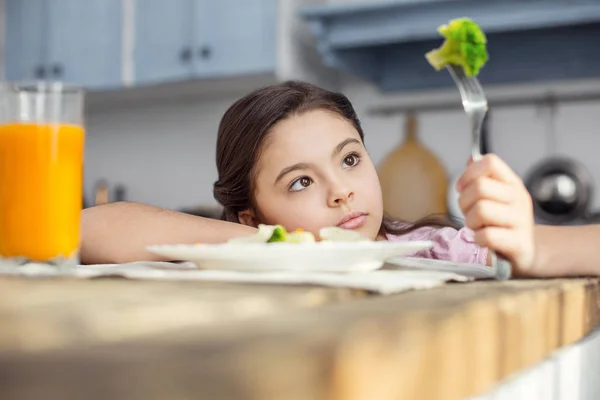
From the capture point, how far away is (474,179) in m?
0.74

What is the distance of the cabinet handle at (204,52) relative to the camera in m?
3.06

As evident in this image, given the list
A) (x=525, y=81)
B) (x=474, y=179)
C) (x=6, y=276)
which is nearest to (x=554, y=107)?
(x=525, y=81)

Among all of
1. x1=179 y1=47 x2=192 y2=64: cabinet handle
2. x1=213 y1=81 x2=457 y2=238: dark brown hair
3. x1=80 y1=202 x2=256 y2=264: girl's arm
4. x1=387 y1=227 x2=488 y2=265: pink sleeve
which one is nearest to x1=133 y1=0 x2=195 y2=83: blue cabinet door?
x1=179 y1=47 x2=192 y2=64: cabinet handle

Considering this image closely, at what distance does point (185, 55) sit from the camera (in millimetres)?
3113

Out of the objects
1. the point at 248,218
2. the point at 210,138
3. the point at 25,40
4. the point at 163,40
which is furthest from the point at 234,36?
the point at 248,218

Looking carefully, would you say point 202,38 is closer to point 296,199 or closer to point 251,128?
point 251,128

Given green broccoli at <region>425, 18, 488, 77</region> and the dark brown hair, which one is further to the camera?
the dark brown hair

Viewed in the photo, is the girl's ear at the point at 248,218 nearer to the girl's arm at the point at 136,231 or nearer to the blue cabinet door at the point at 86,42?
the girl's arm at the point at 136,231

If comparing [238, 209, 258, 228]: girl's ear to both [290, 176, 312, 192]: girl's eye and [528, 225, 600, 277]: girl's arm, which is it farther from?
[528, 225, 600, 277]: girl's arm

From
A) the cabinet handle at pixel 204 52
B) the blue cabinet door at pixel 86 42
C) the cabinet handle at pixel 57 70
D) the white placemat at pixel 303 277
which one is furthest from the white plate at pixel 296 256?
the cabinet handle at pixel 57 70

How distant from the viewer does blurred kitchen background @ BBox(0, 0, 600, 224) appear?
8.80 ft

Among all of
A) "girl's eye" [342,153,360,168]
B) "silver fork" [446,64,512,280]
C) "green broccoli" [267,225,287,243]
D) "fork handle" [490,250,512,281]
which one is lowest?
"fork handle" [490,250,512,281]

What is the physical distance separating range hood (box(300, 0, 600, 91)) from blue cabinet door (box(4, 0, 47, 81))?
1398mm

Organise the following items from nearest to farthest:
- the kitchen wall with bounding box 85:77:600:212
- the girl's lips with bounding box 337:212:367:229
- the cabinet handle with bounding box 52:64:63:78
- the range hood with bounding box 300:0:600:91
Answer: the girl's lips with bounding box 337:212:367:229, the range hood with bounding box 300:0:600:91, the kitchen wall with bounding box 85:77:600:212, the cabinet handle with bounding box 52:64:63:78
